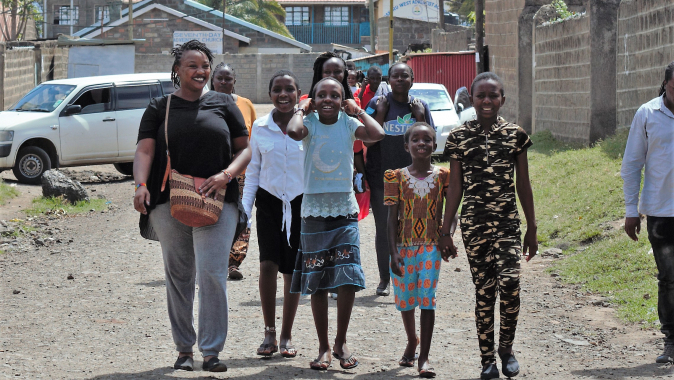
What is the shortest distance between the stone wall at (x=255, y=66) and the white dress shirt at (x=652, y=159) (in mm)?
38547

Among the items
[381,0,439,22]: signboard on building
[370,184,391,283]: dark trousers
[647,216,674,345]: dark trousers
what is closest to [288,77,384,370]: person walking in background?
[647,216,674,345]: dark trousers

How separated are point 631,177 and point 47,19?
58.2 metres

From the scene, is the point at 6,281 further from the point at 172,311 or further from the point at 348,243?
the point at 348,243

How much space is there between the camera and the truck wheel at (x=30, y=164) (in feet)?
49.9

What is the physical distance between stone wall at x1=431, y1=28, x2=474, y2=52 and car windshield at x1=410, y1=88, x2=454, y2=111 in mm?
11008

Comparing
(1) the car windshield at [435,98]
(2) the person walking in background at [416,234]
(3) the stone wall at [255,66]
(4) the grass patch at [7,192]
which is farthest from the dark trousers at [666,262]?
(3) the stone wall at [255,66]

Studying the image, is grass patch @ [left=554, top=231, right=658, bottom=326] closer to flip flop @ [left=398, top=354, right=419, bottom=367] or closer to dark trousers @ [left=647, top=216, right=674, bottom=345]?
dark trousers @ [left=647, top=216, right=674, bottom=345]

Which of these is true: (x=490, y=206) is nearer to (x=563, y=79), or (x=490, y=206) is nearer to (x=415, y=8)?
(x=563, y=79)

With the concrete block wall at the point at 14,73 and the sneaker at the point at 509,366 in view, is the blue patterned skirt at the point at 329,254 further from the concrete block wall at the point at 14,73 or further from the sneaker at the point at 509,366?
the concrete block wall at the point at 14,73

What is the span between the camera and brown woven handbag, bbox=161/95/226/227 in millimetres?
4781

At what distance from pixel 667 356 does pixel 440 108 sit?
13.0 metres

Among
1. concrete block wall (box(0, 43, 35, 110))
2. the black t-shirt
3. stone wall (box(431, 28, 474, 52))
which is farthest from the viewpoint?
stone wall (box(431, 28, 474, 52))

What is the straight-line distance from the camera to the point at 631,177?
5430mm

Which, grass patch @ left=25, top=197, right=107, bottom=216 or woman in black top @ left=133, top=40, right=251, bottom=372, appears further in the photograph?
grass patch @ left=25, top=197, right=107, bottom=216
